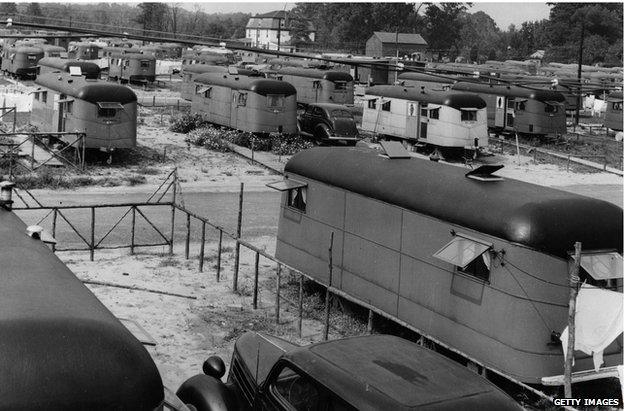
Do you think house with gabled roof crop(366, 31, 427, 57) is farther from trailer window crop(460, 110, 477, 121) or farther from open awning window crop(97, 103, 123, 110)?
open awning window crop(97, 103, 123, 110)

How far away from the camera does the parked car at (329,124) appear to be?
3569cm

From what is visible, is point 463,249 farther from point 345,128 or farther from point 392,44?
point 392,44

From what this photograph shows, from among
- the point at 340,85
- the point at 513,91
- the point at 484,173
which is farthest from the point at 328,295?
the point at 340,85

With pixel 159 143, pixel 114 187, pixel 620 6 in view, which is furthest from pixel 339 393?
pixel 620 6

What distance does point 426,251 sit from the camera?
13039 millimetres

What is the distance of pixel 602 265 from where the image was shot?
443 inches

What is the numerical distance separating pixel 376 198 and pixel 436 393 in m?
7.12

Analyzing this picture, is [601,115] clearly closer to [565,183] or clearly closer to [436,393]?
[565,183]

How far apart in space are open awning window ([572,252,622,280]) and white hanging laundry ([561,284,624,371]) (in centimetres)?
21

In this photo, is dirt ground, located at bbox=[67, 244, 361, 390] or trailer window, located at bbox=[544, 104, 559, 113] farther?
trailer window, located at bbox=[544, 104, 559, 113]

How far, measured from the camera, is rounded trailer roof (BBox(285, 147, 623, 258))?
11.3 meters

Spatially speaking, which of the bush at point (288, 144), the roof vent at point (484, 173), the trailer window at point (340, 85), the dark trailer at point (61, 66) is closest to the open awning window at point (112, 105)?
the bush at point (288, 144)

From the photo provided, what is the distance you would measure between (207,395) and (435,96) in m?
27.3
